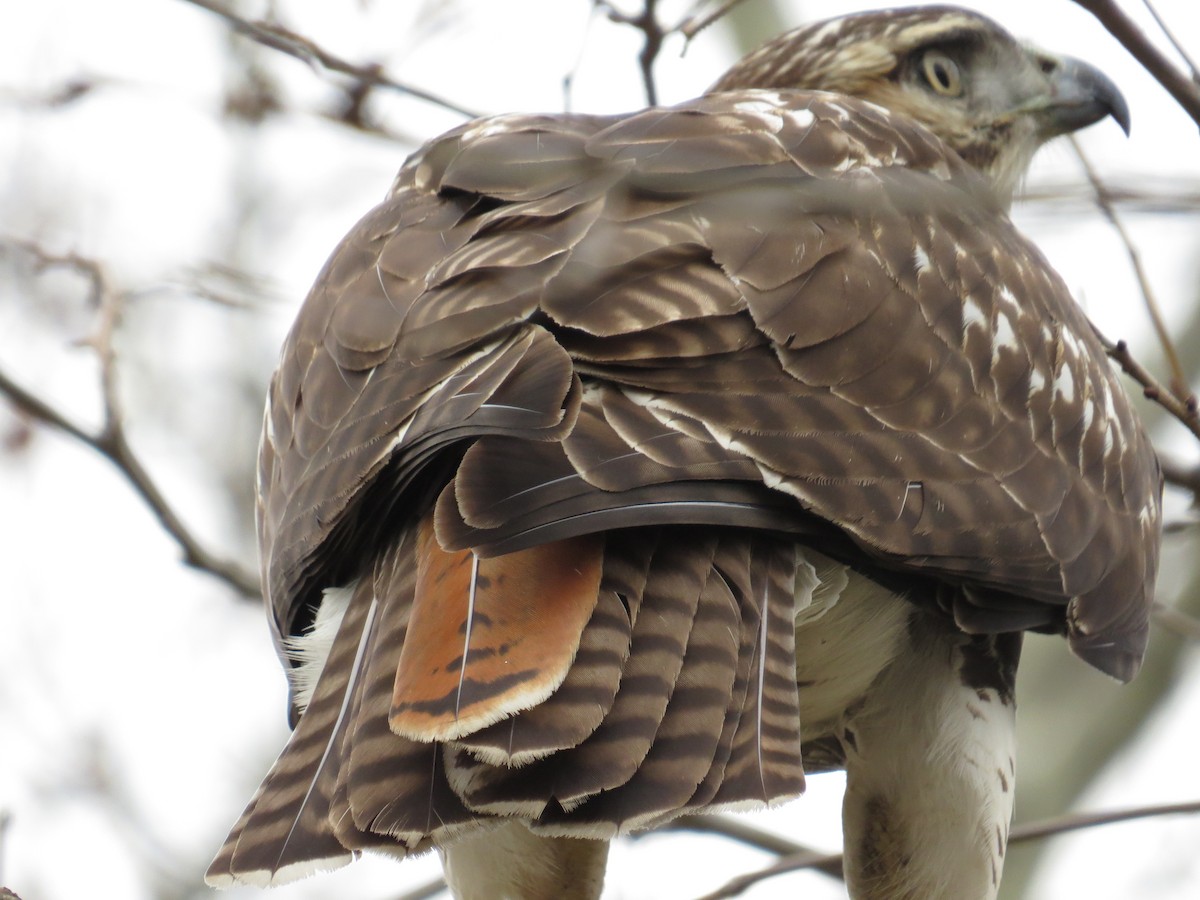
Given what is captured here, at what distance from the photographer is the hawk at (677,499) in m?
2.41

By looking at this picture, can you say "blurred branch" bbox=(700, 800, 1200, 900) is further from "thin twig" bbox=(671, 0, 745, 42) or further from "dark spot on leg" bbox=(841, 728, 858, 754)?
"thin twig" bbox=(671, 0, 745, 42)

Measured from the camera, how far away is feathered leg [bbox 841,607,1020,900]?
11.9 ft

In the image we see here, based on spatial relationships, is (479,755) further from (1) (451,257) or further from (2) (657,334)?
(1) (451,257)

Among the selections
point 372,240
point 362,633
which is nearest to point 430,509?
point 362,633

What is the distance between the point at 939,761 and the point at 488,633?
158 cm

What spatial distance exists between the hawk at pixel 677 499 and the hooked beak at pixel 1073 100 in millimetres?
1021

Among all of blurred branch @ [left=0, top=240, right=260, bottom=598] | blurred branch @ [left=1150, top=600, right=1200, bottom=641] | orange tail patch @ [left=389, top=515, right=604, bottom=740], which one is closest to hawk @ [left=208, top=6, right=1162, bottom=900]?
orange tail patch @ [left=389, top=515, right=604, bottom=740]

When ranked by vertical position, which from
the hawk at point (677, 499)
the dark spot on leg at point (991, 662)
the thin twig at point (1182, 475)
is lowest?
the dark spot on leg at point (991, 662)

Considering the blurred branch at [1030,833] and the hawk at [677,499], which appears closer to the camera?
the hawk at [677,499]

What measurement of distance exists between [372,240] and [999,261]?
52.8 inches

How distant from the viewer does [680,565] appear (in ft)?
8.65

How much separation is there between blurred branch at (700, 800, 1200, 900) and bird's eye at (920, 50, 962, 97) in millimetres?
2198

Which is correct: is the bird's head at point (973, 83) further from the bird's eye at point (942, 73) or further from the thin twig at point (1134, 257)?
the thin twig at point (1134, 257)

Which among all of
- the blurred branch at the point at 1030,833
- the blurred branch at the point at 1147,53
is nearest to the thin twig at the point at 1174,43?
the blurred branch at the point at 1147,53
